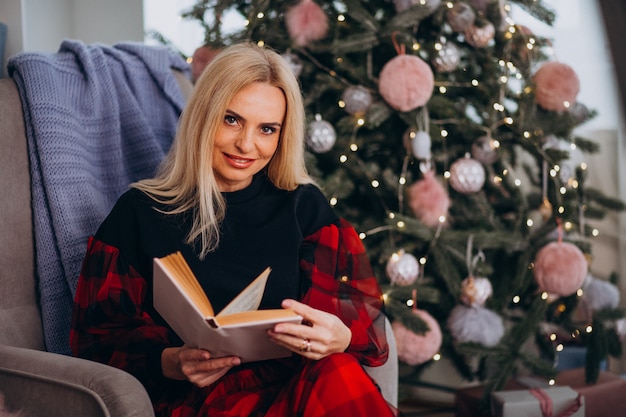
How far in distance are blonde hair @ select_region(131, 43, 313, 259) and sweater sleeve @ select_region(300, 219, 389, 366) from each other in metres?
Result: 0.18

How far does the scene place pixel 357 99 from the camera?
1.94 metres

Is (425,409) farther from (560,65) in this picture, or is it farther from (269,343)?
(269,343)

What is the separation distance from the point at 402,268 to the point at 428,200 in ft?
0.65

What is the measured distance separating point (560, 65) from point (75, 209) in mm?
1356

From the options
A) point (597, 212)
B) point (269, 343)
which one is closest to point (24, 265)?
point (269, 343)

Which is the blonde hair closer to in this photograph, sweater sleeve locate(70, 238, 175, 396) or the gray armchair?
sweater sleeve locate(70, 238, 175, 396)

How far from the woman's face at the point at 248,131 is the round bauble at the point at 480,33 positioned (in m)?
0.83

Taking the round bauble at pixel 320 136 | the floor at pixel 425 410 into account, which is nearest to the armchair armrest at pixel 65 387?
the round bauble at pixel 320 136

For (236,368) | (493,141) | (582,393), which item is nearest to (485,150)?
(493,141)

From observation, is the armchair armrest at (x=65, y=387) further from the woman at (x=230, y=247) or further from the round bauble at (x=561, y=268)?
the round bauble at (x=561, y=268)

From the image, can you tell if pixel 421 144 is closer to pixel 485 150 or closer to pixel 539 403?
pixel 485 150

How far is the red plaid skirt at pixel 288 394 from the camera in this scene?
112 cm

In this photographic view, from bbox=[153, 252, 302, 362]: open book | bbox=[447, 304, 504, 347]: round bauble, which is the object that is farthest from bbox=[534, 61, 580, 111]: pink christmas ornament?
bbox=[153, 252, 302, 362]: open book

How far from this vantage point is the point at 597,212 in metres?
2.34
